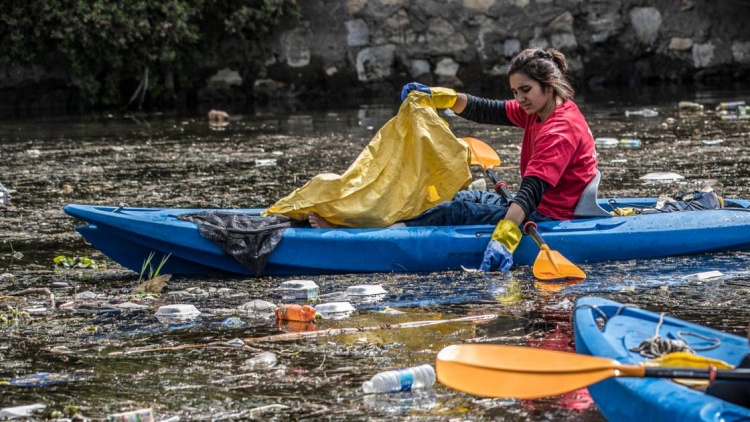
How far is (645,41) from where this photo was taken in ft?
53.2

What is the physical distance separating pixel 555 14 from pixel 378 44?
248 cm

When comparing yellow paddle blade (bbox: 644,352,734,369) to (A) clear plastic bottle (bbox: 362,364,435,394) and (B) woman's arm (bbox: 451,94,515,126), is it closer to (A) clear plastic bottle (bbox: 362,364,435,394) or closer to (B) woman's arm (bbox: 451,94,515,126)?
(A) clear plastic bottle (bbox: 362,364,435,394)

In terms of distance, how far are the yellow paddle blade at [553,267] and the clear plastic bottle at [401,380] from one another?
167cm

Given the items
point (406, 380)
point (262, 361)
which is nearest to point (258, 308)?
point (262, 361)

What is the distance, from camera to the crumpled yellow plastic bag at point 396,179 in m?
5.89

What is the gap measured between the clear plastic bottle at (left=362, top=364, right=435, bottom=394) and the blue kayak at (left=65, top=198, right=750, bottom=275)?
1891 millimetres

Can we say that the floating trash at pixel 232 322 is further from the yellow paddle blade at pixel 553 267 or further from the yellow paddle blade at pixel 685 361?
the yellow paddle blade at pixel 685 361

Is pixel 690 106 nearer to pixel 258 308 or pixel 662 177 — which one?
pixel 662 177

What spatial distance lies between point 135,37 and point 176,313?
9.89m

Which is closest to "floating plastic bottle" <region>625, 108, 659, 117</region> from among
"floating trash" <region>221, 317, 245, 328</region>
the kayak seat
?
the kayak seat

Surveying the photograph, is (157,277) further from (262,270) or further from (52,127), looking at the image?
(52,127)

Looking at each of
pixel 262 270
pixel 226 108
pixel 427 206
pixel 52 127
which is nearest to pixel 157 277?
pixel 262 270

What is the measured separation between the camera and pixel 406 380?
12.5 feet

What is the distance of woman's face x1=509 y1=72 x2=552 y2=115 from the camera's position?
5723 millimetres
